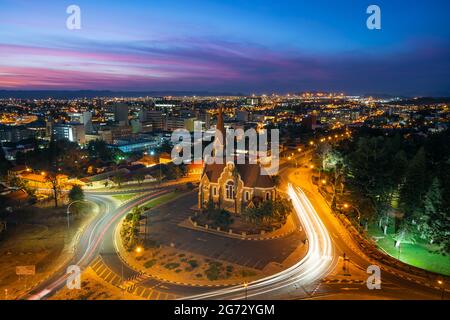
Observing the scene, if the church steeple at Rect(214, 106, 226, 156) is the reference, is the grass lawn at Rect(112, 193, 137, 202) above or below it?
below

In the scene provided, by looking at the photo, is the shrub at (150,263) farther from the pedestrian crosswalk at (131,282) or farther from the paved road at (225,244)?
the paved road at (225,244)

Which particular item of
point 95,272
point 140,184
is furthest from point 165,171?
point 95,272

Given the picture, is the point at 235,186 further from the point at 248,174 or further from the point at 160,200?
the point at 160,200

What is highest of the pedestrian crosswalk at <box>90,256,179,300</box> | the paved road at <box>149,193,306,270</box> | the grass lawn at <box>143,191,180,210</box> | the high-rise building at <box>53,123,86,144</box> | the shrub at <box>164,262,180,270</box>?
the high-rise building at <box>53,123,86,144</box>

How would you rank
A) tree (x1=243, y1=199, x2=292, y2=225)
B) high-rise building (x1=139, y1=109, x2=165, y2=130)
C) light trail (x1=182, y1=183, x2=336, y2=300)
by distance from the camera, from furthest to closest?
high-rise building (x1=139, y1=109, x2=165, y2=130) → tree (x1=243, y1=199, x2=292, y2=225) → light trail (x1=182, y1=183, x2=336, y2=300)

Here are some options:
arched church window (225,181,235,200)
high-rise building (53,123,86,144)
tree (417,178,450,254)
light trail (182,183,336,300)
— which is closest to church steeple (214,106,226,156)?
arched church window (225,181,235,200)

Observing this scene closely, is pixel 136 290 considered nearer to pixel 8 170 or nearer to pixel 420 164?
pixel 420 164

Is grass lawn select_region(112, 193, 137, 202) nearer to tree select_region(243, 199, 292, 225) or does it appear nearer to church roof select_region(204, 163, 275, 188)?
church roof select_region(204, 163, 275, 188)

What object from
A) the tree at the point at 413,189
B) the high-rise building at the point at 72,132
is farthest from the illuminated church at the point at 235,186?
the high-rise building at the point at 72,132
